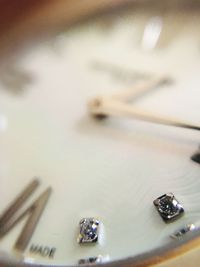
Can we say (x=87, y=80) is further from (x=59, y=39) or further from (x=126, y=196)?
(x=126, y=196)

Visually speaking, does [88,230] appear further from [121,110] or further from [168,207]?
[121,110]

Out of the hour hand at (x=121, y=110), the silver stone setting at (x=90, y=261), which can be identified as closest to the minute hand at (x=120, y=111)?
the hour hand at (x=121, y=110)

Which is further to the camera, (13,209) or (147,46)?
(147,46)

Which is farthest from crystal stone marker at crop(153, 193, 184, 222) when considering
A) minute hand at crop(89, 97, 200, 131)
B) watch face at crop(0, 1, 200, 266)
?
minute hand at crop(89, 97, 200, 131)

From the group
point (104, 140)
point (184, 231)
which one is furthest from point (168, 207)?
point (104, 140)

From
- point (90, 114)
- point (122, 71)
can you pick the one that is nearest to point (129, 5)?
point (122, 71)

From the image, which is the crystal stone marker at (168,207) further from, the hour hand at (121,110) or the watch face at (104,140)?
the hour hand at (121,110)
